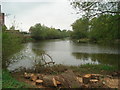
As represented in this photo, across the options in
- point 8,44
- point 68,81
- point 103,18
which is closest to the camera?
point 68,81

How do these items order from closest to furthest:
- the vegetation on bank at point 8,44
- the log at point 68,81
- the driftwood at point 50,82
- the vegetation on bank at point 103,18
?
1. the log at point 68,81
2. the driftwood at point 50,82
3. the vegetation on bank at point 8,44
4. the vegetation on bank at point 103,18

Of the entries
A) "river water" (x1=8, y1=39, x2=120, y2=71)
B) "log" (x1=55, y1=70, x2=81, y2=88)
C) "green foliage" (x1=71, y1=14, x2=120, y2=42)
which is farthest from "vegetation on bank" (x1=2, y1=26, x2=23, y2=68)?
"green foliage" (x1=71, y1=14, x2=120, y2=42)

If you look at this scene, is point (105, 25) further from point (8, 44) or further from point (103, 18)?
point (8, 44)

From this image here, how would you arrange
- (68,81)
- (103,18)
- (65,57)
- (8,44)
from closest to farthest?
(68,81), (8,44), (103,18), (65,57)

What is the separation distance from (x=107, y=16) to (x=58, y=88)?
624 centimetres

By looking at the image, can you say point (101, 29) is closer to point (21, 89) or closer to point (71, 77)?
point (71, 77)

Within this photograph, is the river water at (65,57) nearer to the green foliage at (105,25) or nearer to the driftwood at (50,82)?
the driftwood at (50,82)

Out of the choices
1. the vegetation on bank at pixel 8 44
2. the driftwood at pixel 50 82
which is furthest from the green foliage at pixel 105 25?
the driftwood at pixel 50 82

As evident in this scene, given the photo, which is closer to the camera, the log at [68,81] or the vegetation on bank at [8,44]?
the log at [68,81]

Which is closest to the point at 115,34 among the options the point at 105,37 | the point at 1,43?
the point at 105,37

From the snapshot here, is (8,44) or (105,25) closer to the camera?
(8,44)

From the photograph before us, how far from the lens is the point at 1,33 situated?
8.32 metres

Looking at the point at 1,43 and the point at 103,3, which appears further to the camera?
the point at 103,3

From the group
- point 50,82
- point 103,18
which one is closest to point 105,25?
point 103,18
